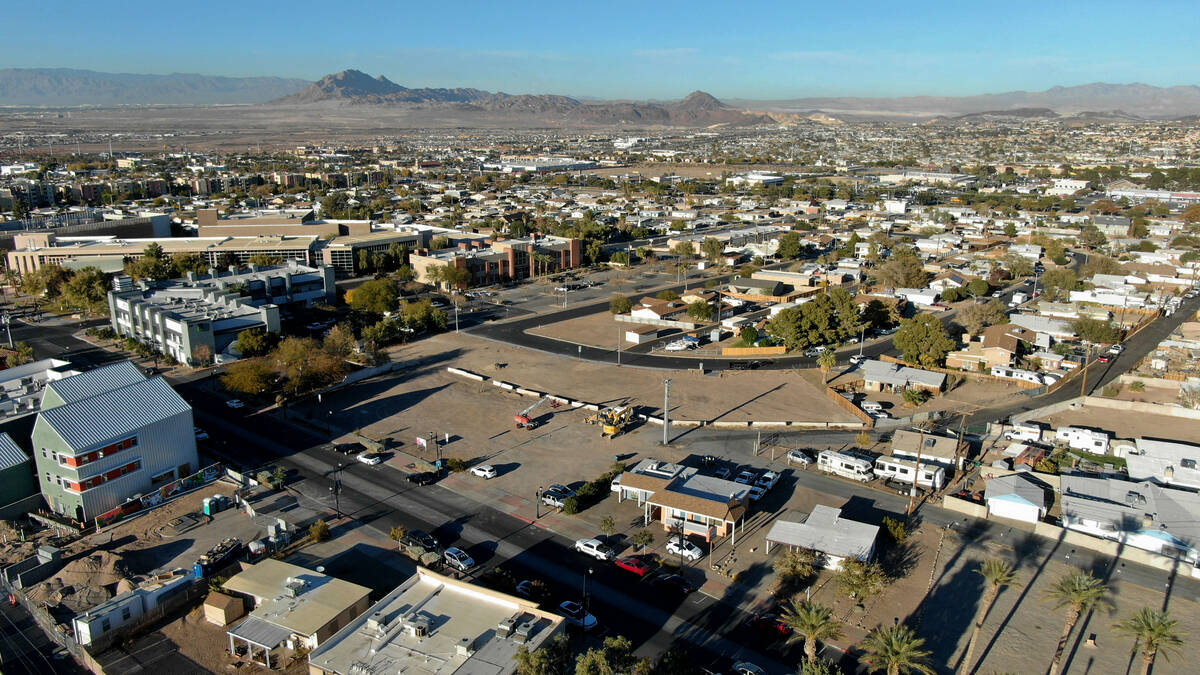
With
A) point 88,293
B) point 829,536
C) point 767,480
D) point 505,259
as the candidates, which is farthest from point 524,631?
point 505,259

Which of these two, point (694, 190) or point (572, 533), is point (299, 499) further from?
point (694, 190)

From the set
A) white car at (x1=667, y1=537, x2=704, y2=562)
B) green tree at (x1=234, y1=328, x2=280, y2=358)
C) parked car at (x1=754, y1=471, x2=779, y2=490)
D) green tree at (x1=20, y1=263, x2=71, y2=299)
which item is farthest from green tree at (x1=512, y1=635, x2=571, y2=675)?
green tree at (x1=20, y1=263, x2=71, y2=299)

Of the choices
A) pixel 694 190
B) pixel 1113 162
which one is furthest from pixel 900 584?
pixel 1113 162

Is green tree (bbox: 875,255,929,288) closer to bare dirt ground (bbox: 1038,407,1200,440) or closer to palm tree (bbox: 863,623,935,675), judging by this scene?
bare dirt ground (bbox: 1038,407,1200,440)

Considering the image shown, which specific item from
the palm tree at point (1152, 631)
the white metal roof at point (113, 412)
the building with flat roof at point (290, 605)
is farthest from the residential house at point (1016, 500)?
the white metal roof at point (113, 412)

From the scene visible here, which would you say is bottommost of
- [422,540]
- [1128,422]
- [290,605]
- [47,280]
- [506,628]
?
[1128,422]

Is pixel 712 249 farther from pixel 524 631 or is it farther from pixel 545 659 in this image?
pixel 545 659
